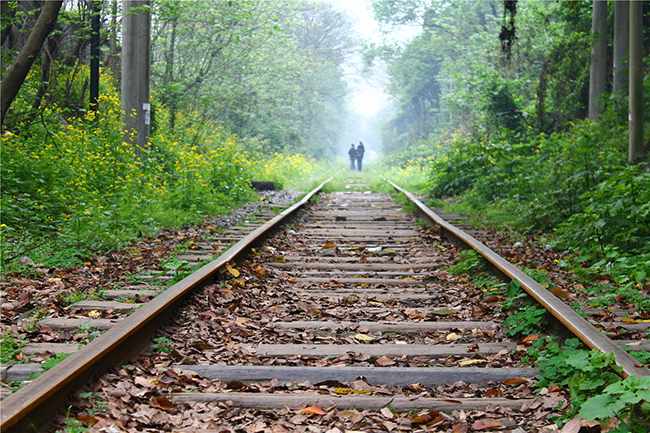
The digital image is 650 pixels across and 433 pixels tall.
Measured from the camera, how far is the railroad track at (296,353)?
8.27 feet

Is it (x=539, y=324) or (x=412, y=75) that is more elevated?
(x=412, y=75)

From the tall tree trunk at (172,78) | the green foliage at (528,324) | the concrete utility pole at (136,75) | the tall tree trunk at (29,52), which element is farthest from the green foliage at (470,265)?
the tall tree trunk at (172,78)

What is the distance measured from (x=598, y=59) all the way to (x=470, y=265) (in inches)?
369

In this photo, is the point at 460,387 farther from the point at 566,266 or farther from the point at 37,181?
the point at 37,181

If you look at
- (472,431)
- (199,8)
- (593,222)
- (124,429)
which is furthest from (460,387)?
(199,8)

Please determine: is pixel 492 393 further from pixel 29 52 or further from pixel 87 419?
pixel 29 52

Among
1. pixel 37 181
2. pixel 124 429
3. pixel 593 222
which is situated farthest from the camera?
pixel 37 181

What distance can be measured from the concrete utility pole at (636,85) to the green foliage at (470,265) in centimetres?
391

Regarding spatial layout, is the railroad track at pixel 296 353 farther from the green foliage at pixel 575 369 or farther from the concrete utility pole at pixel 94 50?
the concrete utility pole at pixel 94 50

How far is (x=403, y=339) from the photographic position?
374 cm

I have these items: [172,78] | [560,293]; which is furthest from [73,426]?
[172,78]

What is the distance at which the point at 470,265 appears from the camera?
18.0ft

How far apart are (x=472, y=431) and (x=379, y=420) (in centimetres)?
40

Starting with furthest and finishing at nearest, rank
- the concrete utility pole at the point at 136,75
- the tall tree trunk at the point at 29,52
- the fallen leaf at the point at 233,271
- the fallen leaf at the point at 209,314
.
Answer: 1. the concrete utility pole at the point at 136,75
2. the tall tree trunk at the point at 29,52
3. the fallen leaf at the point at 233,271
4. the fallen leaf at the point at 209,314
